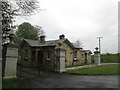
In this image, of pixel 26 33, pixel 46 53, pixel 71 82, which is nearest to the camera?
pixel 71 82

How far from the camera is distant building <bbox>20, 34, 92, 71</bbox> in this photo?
22.3 m

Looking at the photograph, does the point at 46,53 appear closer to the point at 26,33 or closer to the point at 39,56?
the point at 39,56

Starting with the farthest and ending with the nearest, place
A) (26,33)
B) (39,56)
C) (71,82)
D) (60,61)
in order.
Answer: (26,33) → (39,56) → (60,61) → (71,82)

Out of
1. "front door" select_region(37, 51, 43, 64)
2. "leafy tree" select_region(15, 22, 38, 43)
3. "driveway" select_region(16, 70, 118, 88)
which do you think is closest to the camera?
"driveway" select_region(16, 70, 118, 88)

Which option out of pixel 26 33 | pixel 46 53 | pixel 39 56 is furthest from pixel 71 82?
pixel 26 33

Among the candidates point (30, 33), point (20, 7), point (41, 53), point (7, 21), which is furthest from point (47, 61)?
point (30, 33)

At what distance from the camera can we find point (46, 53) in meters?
23.1

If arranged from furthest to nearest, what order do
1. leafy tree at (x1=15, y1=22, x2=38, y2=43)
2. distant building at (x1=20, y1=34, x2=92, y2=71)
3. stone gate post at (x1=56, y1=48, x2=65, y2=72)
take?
leafy tree at (x1=15, y1=22, x2=38, y2=43) < distant building at (x1=20, y1=34, x2=92, y2=71) < stone gate post at (x1=56, y1=48, x2=65, y2=72)

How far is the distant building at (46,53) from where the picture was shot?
879 inches

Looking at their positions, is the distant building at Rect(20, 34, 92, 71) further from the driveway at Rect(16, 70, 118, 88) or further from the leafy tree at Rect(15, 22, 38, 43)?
the leafy tree at Rect(15, 22, 38, 43)

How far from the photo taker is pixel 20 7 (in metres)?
11.0

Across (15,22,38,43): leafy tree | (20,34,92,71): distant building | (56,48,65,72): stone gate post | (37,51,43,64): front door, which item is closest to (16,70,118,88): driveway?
(56,48,65,72): stone gate post

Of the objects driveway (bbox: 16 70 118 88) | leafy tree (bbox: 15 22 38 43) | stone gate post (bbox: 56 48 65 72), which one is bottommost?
driveway (bbox: 16 70 118 88)

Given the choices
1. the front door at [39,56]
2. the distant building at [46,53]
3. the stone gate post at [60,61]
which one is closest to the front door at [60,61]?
the stone gate post at [60,61]
